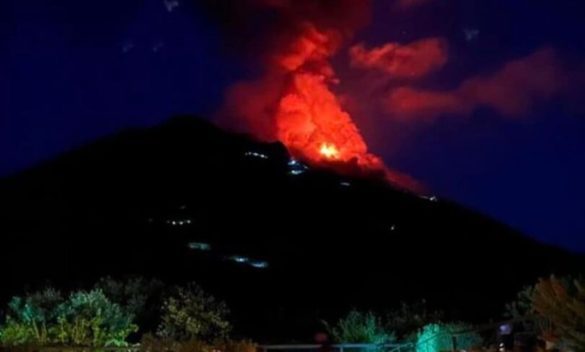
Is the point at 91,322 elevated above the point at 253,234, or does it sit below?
below

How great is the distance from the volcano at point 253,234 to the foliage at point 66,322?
11.5 m

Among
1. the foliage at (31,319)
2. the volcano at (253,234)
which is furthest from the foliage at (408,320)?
the volcano at (253,234)

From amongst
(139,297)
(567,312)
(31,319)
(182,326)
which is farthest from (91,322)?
(567,312)

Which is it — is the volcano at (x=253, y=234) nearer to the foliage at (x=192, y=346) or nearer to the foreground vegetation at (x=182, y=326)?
the foreground vegetation at (x=182, y=326)

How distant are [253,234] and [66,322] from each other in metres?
46.4

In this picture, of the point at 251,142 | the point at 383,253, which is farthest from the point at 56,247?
the point at 251,142

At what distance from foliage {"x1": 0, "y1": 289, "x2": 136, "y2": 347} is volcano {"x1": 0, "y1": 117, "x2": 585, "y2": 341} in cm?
1150

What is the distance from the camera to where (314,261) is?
5866cm

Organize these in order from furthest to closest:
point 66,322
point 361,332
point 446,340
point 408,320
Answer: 1. point 408,320
2. point 361,332
3. point 66,322
4. point 446,340

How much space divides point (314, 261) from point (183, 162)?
29518 millimetres

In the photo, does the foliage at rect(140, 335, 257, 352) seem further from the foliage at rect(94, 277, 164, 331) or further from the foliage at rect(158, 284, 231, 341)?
the foliage at rect(94, 277, 164, 331)

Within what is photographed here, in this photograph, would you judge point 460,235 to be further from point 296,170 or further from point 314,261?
point 296,170

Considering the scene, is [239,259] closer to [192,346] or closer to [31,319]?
[31,319]

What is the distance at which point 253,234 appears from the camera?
211 ft
